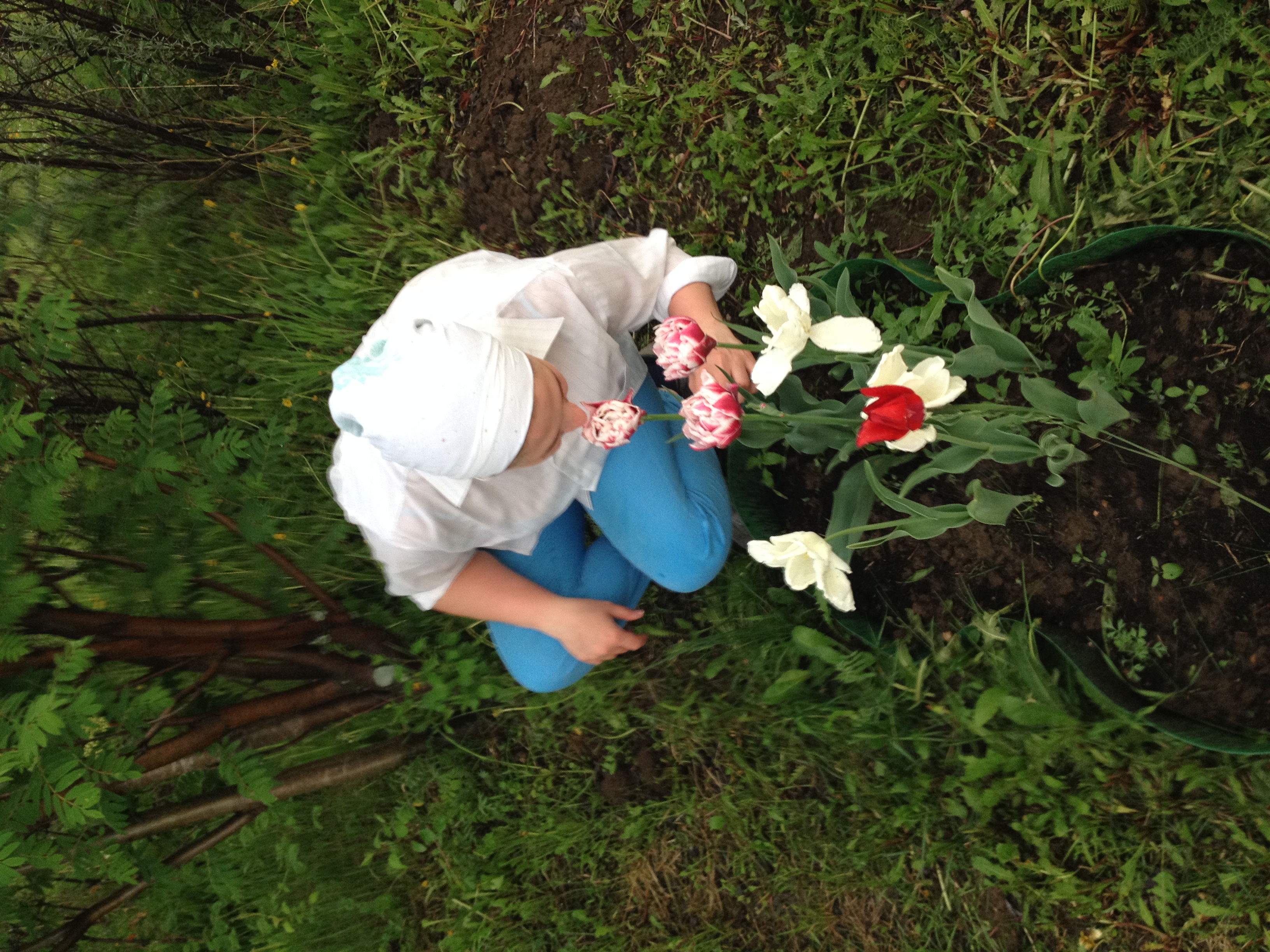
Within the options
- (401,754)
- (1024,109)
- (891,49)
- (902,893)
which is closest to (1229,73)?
(1024,109)

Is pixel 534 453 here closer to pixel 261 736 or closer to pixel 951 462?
pixel 951 462

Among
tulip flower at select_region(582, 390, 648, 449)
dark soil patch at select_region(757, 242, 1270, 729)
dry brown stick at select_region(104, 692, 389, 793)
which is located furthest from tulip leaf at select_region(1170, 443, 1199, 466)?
dry brown stick at select_region(104, 692, 389, 793)

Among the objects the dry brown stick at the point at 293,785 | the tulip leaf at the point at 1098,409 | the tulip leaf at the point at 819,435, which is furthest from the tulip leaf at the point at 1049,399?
the dry brown stick at the point at 293,785

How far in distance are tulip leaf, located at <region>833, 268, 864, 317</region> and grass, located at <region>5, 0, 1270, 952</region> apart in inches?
12.7

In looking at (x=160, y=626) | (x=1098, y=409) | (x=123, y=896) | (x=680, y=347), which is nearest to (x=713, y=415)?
A: (x=680, y=347)

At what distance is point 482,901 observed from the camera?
209 centimetres

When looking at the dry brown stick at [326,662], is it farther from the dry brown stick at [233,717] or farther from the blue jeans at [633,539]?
the blue jeans at [633,539]

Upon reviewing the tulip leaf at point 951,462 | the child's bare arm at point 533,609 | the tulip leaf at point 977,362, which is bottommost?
the child's bare arm at point 533,609

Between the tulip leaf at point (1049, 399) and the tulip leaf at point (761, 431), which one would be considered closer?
the tulip leaf at point (1049, 399)

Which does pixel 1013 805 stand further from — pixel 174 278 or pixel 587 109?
pixel 174 278

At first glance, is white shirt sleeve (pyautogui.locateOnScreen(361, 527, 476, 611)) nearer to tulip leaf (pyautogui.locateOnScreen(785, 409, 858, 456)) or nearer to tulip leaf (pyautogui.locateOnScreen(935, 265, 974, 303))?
tulip leaf (pyautogui.locateOnScreen(785, 409, 858, 456))

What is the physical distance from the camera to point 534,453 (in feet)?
3.82

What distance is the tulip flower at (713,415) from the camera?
1.01m

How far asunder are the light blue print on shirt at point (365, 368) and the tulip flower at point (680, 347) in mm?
360
